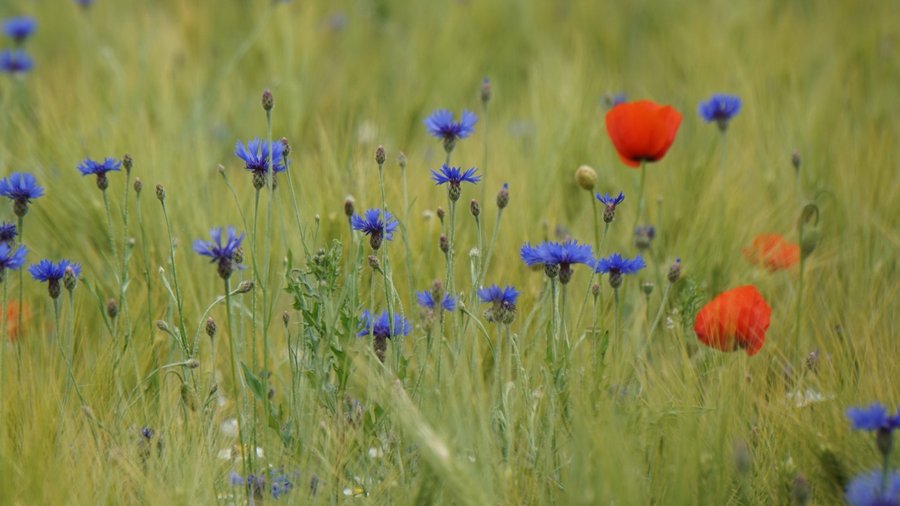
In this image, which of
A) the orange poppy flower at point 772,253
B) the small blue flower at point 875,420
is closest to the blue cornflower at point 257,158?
the small blue flower at point 875,420

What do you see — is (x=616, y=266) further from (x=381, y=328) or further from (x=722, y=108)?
(x=722, y=108)

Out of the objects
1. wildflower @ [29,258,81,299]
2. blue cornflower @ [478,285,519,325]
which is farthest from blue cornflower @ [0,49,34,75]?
blue cornflower @ [478,285,519,325]

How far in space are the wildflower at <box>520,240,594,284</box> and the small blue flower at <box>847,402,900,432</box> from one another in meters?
0.36

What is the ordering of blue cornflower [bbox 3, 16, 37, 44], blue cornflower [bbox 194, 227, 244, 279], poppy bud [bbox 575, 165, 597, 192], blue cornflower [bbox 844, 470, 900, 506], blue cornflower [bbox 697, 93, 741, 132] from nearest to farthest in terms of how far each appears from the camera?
blue cornflower [bbox 844, 470, 900, 506] → blue cornflower [bbox 194, 227, 244, 279] → poppy bud [bbox 575, 165, 597, 192] → blue cornflower [bbox 697, 93, 741, 132] → blue cornflower [bbox 3, 16, 37, 44]

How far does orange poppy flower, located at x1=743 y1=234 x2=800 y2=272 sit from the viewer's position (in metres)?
1.74

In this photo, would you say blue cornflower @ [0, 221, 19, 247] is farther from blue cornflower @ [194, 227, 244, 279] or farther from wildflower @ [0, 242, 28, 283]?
blue cornflower @ [194, 227, 244, 279]

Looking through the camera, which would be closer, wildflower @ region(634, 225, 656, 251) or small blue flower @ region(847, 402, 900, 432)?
small blue flower @ region(847, 402, 900, 432)

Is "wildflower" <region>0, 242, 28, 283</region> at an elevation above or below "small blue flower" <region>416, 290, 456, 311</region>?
above

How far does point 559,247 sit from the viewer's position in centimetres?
128

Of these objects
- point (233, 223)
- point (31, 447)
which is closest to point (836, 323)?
point (233, 223)

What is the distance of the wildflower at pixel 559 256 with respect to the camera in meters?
1.27

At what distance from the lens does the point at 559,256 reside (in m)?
1.28

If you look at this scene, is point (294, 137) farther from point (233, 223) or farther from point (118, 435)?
point (118, 435)

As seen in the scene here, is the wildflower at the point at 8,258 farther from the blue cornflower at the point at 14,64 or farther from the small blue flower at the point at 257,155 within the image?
the blue cornflower at the point at 14,64
